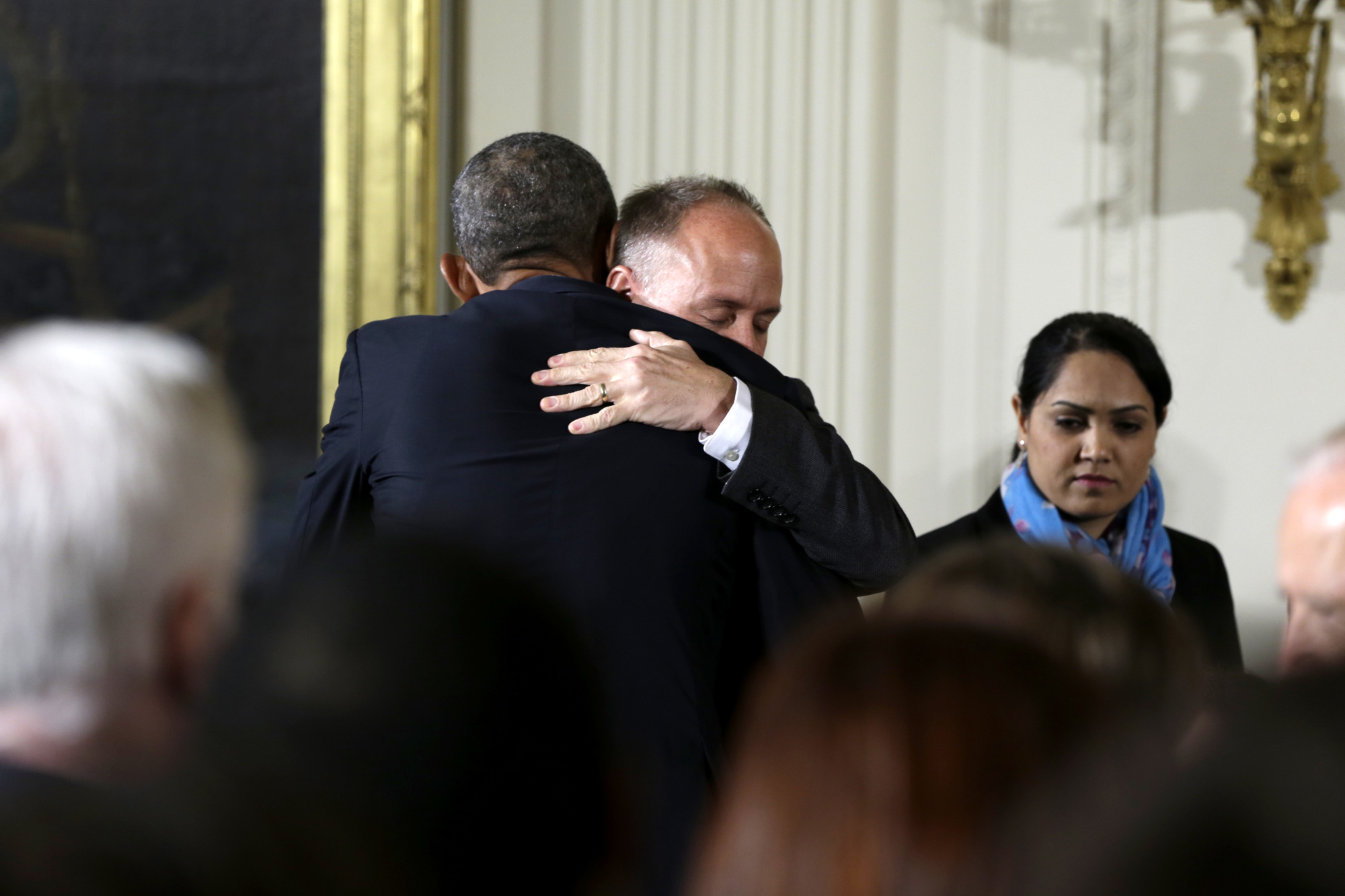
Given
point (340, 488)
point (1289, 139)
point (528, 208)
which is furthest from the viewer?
point (1289, 139)

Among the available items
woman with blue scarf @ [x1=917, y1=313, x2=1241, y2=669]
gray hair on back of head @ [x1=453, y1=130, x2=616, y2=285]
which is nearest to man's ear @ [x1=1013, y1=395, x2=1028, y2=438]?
woman with blue scarf @ [x1=917, y1=313, x2=1241, y2=669]

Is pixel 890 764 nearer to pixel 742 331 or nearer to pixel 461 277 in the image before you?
pixel 742 331

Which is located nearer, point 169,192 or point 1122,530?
point 1122,530

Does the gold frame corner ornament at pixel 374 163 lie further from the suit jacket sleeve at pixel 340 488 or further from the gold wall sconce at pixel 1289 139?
the gold wall sconce at pixel 1289 139

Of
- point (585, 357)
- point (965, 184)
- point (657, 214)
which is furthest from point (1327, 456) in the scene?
point (965, 184)

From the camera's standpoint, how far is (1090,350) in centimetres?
373

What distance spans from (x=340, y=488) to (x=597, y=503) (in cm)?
45

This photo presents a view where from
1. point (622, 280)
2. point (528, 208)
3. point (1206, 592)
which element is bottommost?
point (1206, 592)

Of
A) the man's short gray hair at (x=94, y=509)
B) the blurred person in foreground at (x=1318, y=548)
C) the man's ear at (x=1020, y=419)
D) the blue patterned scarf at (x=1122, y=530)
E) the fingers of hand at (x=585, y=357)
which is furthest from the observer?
the man's ear at (x=1020, y=419)

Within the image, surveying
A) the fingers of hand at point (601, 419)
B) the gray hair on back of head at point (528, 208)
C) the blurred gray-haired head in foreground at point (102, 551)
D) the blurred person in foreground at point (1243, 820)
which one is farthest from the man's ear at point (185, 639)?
the gray hair on back of head at point (528, 208)

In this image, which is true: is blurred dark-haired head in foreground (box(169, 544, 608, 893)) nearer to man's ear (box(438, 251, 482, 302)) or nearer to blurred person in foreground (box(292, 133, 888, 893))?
blurred person in foreground (box(292, 133, 888, 893))

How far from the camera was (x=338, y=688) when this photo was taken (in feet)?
2.89

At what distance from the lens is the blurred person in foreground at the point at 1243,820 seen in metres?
0.59

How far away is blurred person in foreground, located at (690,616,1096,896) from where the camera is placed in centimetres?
76
